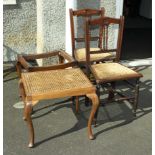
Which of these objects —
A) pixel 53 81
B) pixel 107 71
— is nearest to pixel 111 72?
pixel 107 71

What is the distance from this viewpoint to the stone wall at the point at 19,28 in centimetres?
540

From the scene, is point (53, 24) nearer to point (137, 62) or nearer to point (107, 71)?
point (107, 71)

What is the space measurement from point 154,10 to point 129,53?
6.52 feet

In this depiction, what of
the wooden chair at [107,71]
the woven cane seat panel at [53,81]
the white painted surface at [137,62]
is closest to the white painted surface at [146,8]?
the white painted surface at [137,62]

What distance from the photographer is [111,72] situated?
362 cm

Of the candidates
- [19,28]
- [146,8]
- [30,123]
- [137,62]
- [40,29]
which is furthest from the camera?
[146,8]

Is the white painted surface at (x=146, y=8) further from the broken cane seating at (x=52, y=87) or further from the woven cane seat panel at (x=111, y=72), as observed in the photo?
the broken cane seating at (x=52, y=87)

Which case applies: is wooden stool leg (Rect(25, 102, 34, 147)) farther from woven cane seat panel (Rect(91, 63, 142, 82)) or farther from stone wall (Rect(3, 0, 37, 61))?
stone wall (Rect(3, 0, 37, 61))

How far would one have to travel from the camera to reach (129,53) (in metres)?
6.46

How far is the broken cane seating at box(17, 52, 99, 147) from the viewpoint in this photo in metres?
3.01

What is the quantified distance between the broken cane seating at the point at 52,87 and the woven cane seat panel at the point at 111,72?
239 mm

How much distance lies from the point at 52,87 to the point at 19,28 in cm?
270

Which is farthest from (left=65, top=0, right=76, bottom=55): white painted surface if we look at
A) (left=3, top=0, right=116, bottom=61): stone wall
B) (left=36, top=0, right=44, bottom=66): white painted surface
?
(left=36, top=0, right=44, bottom=66): white painted surface

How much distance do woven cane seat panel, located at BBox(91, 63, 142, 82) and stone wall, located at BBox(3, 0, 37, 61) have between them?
7.25 ft
